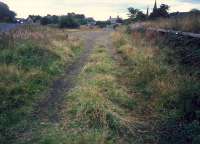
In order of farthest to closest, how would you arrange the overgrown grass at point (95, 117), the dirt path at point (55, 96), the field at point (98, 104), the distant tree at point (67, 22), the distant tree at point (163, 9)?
1. the distant tree at point (67, 22)
2. the distant tree at point (163, 9)
3. the dirt path at point (55, 96)
4. the field at point (98, 104)
5. the overgrown grass at point (95, 117)

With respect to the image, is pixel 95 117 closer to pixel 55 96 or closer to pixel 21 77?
pixel 55 96

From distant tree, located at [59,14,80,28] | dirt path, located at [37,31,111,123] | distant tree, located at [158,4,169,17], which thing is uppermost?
distant tree, located at [158,4,169,17]

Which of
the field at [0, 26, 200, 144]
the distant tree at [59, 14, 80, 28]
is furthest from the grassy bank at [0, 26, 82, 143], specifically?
the distant tree at [59, 14, 80, 28]

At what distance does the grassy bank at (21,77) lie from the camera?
Result: 20.8ft

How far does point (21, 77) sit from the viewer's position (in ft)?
29.9

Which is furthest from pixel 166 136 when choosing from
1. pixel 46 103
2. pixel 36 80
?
pixel 36 80

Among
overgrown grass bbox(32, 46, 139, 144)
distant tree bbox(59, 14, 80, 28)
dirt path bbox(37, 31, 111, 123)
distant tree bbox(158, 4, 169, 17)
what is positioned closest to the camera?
overgrown grass bbox(32, 46, 139, 144)

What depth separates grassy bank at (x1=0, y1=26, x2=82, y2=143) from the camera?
6336 millimetres

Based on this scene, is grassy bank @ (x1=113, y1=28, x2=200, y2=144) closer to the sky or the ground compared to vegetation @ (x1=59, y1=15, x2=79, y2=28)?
closer to the ground

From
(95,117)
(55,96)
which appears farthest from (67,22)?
(95,117)

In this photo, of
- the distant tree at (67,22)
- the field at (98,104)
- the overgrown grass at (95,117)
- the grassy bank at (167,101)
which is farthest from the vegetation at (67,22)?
the overgrown grass at (95,117)

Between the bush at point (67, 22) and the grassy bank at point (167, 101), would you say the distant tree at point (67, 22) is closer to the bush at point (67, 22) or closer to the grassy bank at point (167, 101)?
the bush at point (67, 22)

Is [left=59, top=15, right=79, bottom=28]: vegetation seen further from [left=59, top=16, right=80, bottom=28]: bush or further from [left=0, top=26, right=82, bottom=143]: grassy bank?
[left=0, top=26, right=82, bottom=143]: grassy bank

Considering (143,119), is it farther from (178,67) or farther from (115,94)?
(178,67)
